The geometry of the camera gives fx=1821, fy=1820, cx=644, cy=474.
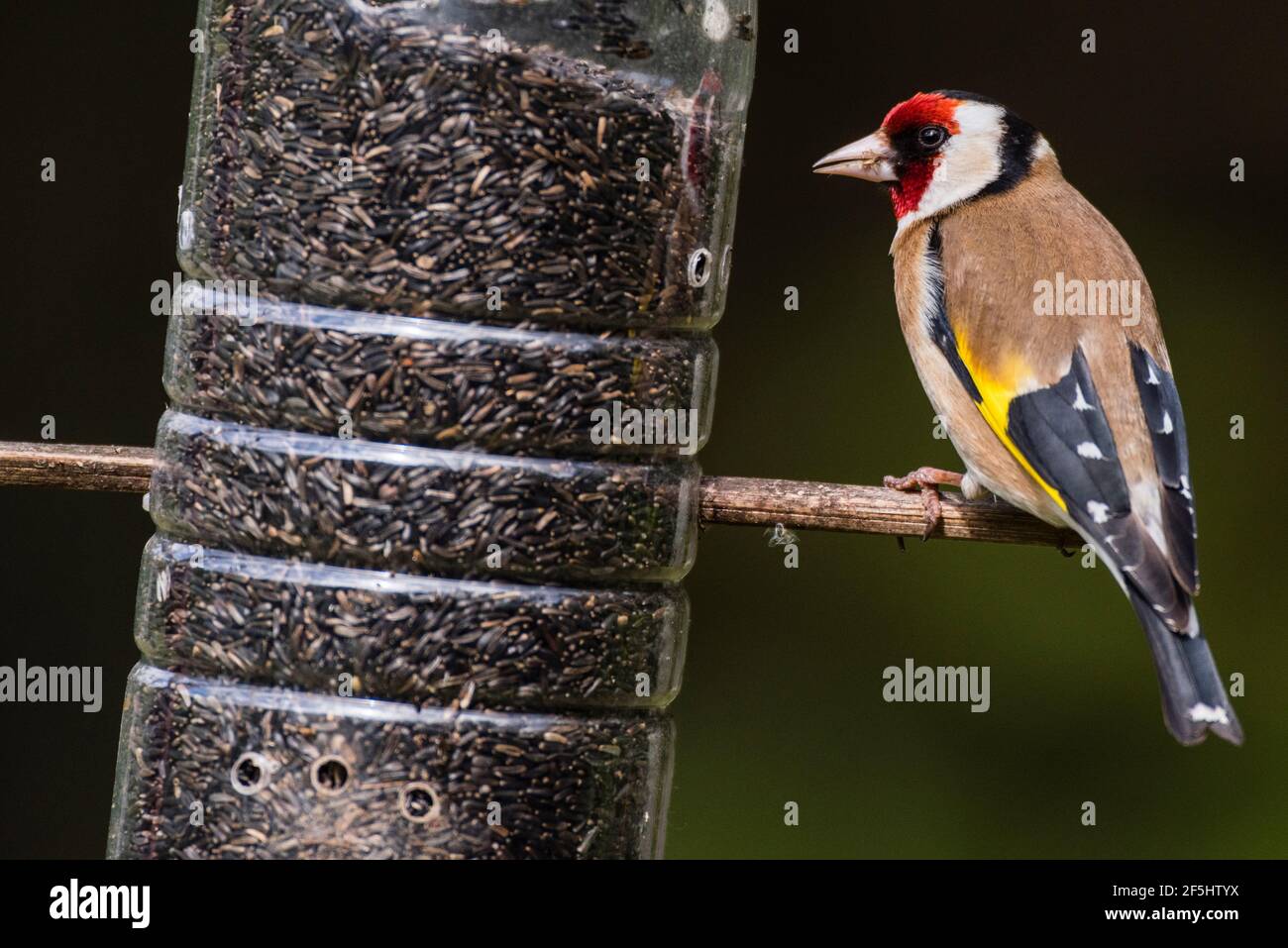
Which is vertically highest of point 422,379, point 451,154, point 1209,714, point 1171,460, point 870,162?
point 870,162

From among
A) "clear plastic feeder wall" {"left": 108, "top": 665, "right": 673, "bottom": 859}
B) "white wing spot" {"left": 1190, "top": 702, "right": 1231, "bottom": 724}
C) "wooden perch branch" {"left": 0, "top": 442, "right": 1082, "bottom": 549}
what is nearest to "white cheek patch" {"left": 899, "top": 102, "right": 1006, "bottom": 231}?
"wooden perch branch" {"left": 0, "top": 442, "right": 1082, "bottom": 549}

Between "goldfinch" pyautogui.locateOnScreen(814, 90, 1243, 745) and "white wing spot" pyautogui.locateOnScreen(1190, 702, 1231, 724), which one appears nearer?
"white wing spot" pyautogui.locateOnScreen(1190, 702, 1231, 724)

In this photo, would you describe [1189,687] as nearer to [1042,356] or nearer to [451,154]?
[1042,356]

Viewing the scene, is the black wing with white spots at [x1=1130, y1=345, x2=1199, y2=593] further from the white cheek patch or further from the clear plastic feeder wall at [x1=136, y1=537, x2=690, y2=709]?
the clear plastic feeder wall at [x1=136, y1=537, x2=690, y2=709]

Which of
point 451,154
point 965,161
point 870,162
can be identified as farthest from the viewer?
point 870,162

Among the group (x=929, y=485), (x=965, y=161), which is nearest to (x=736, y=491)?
(x=929, y=485)

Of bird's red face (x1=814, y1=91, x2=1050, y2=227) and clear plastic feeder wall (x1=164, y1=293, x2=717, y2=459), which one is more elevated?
bird's red face (x1=814, y1=91, x2=1050, y2=227)
